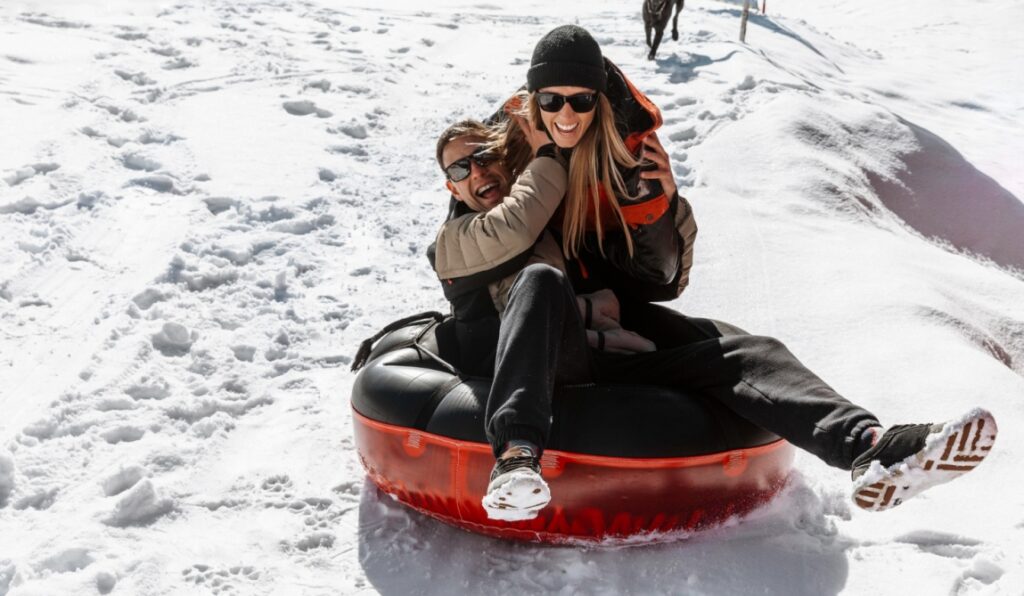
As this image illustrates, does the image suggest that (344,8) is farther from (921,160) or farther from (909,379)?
(909,379)

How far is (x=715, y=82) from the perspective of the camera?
736 centimetres

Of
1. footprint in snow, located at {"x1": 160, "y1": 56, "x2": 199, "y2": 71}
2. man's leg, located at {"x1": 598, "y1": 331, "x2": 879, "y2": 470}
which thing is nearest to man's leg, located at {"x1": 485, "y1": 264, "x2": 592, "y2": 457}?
man's leg, located at {"x1": 598, "y1": 331, "x2": 879, "y2": 470}

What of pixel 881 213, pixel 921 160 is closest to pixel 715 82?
pixel 921 160

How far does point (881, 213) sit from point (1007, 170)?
2.33m

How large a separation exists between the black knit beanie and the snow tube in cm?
89

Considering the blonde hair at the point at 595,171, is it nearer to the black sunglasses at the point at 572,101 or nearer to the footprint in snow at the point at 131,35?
the black sunglasses at the point at 572,101

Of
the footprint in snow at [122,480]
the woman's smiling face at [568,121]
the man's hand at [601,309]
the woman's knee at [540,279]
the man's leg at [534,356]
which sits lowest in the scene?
the footprint in snow at [122,480]

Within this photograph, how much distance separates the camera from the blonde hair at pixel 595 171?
278cm

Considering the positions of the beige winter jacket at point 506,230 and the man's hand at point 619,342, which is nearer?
the beige winter jacket at point 506,230

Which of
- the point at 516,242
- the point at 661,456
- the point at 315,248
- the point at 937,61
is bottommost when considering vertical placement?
the point at 937,61

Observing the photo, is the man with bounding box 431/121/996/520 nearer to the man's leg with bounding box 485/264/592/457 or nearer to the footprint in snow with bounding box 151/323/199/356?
the man's leg with bounding box 485/264/592/457

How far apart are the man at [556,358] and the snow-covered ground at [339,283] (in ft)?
1.51

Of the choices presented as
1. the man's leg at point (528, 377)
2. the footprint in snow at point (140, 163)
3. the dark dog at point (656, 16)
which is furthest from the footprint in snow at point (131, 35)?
the man's leg at point (528, 377)

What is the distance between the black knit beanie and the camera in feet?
8.97
